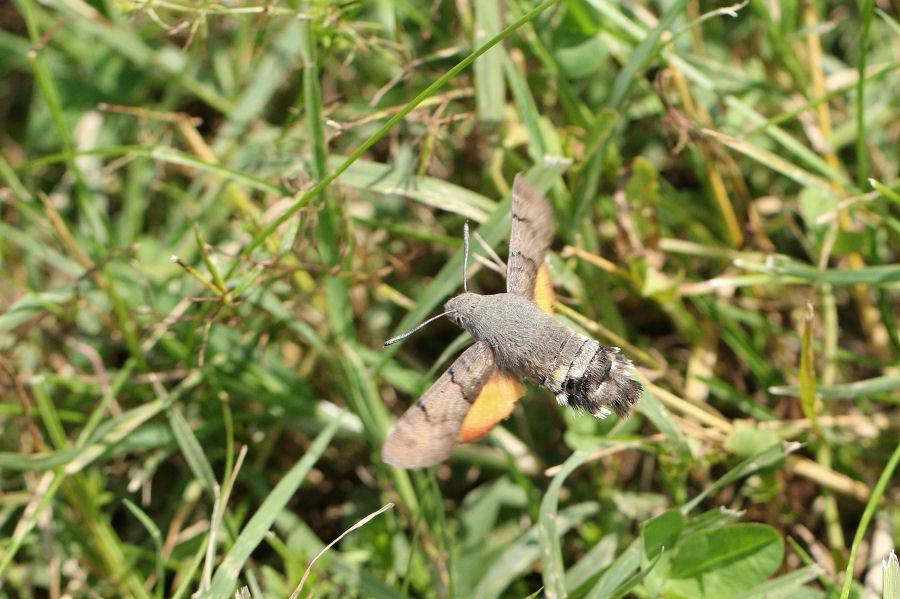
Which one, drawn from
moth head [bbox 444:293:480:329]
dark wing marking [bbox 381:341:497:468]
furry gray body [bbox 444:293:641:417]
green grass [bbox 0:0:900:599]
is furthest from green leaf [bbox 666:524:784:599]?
moth head [bbox 444:293:480:329]

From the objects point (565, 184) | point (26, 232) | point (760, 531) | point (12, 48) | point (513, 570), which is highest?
→ point (12, 48)

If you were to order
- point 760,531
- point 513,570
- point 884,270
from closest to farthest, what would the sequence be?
point 760,531 → point 884,270 → point 513,570

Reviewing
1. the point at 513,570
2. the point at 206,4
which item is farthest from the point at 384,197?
the point at 513,570

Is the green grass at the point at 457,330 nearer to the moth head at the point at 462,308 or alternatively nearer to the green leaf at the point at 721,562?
the green leaf at the point at 721,562

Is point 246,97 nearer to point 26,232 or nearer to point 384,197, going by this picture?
point 384,197

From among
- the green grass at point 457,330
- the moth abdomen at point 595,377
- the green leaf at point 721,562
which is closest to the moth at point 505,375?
the moth abdomen at point 595,377

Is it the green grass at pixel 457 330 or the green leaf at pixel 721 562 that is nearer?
the green leaf at pixel 721 562

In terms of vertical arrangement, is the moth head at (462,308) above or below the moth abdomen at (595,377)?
above
